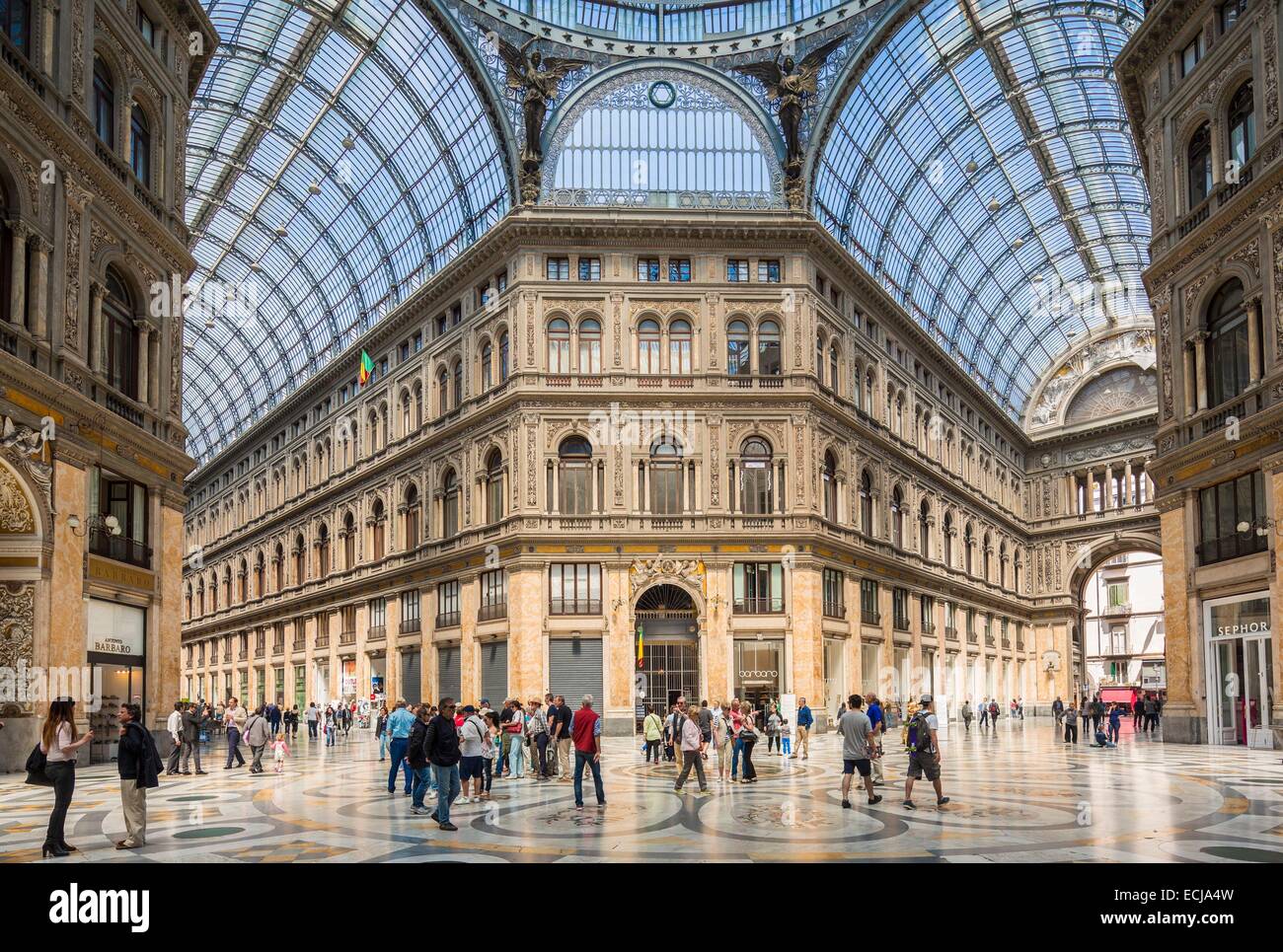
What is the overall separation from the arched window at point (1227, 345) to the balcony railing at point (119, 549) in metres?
29.4

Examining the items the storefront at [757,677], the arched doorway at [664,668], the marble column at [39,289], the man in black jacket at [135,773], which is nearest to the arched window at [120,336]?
the marble column at [39,289]

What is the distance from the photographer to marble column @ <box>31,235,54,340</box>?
27.3m

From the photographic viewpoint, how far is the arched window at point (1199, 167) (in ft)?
116

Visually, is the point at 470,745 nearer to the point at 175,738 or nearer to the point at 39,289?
the point at 175,738

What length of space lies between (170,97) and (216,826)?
968 inches

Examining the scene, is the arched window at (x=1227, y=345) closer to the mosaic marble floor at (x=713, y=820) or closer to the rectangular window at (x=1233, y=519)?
the rectangular window at (x=1233, y=519)

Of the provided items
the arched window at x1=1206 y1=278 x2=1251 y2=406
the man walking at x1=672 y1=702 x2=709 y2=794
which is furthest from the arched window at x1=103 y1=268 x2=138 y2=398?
the arched window at x1=1206 y1=278 x2=1251 y2=406

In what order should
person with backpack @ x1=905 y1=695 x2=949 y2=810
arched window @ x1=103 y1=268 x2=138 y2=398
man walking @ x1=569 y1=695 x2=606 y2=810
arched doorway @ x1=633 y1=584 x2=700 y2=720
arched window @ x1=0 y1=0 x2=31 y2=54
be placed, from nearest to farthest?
person with backpack @ x1=905 y1=695 x2=949 y2=810, man walking @ x1=569 y1=695 x2=606 y2=810, arched window @ x1=0 y1=0 x2=31 y2=54, arched window @ x1=103 y1=268 x2=138 y2=398, arched doorway @ x1=633 y1=584 x2=700 y2=720

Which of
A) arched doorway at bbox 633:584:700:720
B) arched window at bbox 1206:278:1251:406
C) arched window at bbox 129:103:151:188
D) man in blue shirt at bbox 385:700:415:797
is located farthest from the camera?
arched doorway at bbox 633:584:700:720

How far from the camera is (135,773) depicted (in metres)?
15.5

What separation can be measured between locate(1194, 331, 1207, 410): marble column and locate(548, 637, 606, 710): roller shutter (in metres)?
24.1

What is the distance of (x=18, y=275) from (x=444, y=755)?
52.6ft

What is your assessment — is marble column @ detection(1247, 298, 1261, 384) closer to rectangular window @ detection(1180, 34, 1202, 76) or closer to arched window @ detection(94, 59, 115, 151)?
rectangular window @ detection(1180, 34, 1202, 76)
